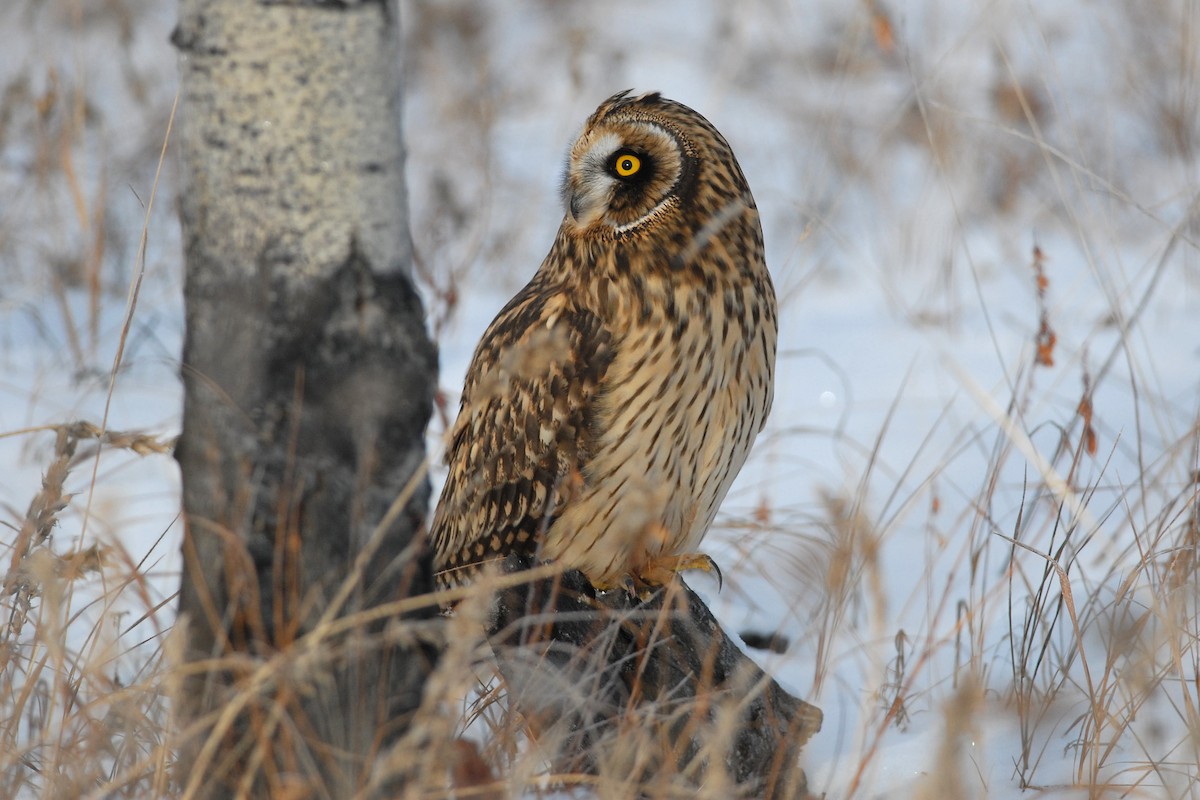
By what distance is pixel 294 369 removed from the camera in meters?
1.43

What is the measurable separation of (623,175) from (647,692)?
0.95 m

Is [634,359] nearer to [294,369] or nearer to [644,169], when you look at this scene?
[644,169]

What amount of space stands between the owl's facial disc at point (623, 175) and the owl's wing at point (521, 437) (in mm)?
182

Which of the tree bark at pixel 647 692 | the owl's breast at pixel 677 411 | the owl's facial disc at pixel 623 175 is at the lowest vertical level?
the tree bark at pixel 647 692

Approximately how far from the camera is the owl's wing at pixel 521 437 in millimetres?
2354

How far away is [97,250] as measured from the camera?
407 centimetres

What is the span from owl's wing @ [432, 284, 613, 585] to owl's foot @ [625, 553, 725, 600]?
8.2 inches

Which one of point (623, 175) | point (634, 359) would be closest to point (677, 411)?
point (634, 359)

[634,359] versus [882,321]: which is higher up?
[634,359]

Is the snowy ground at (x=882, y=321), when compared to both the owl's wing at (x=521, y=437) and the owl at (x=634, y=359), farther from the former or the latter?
the owl's wing at (x=521, y=437)

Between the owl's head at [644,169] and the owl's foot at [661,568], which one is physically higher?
the owl's head at [644,169]

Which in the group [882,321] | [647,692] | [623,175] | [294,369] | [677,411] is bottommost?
[647,692]

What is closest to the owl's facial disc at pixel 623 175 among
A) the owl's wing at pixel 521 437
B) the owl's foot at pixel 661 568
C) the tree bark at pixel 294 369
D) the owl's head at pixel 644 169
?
the owl's head at pixel 644 169

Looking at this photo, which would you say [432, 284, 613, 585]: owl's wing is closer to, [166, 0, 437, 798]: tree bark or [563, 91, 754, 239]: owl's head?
[563, 91, 754, 239]: owl's head
